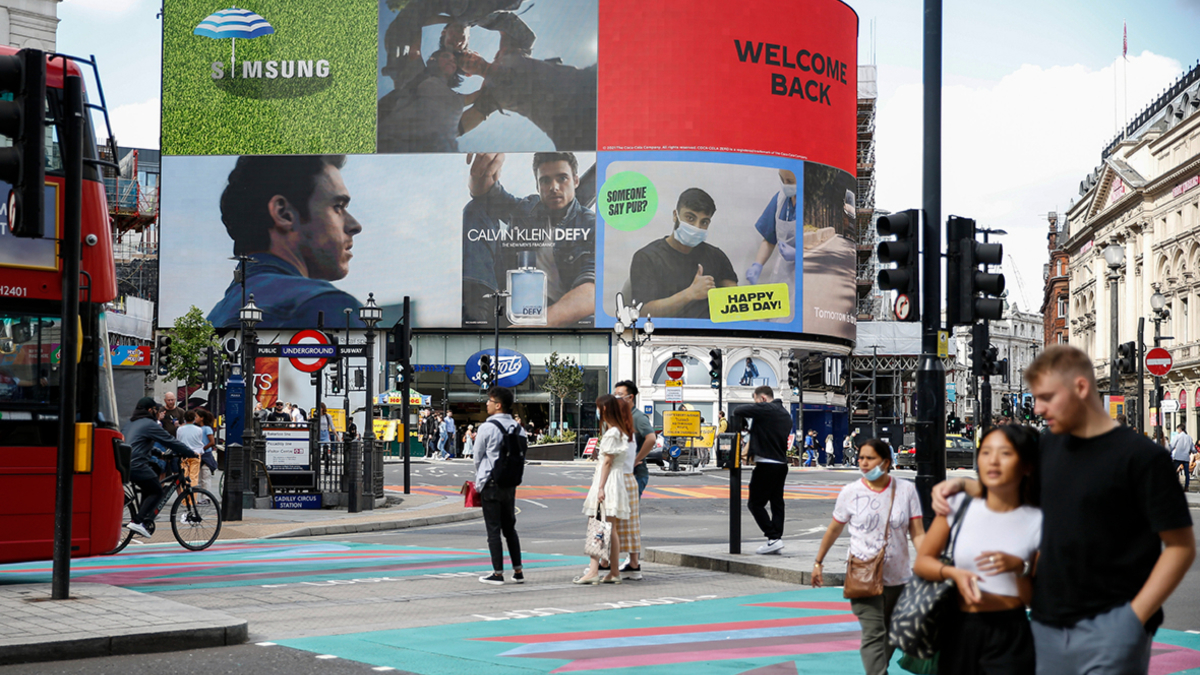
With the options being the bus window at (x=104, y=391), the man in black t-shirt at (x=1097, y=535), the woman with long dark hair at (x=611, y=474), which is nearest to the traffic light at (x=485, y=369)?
the woman with long dark hair at (x=611, y=474)

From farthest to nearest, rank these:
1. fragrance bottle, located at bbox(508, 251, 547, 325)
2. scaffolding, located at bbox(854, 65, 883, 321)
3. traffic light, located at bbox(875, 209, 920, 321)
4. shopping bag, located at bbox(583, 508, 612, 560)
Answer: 1. scaffolding, located at bbox(854, 65, 883, 321)
2. fragrance bottle, located at bbox(508, 251, 547, 325)
3. shopping bag, located at bbox(583, 508, 612, 560)
4. traffic light, located at bbox(875, 209, 920, 321)

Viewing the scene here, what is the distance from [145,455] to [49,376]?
3684mm

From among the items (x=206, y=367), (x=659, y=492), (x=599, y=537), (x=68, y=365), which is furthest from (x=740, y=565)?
(x=206, y=367)

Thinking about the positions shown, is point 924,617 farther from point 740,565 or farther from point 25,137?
point 740,565

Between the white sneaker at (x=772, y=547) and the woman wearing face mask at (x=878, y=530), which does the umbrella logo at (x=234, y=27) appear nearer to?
the white sneaker at (x=772, y=547)

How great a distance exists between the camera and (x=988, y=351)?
23.6 meters

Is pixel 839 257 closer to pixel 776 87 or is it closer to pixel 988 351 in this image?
pixel 776 87

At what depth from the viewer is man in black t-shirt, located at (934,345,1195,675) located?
153 inches

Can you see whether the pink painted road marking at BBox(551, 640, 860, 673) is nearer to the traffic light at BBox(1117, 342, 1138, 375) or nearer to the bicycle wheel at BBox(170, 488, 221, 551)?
the bicycle wheel at BBox(170, 488, 221, 551)

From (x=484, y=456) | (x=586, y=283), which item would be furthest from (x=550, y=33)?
(x=484, y=456)

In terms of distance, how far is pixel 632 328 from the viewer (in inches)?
1594

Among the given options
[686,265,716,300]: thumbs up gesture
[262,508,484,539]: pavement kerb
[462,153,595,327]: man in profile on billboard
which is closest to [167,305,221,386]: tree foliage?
[462,153,595,327]: man in profile on billboard

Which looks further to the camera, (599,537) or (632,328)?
(632,328)

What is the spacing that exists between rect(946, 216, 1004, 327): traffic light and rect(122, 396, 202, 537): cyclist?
8263mm
